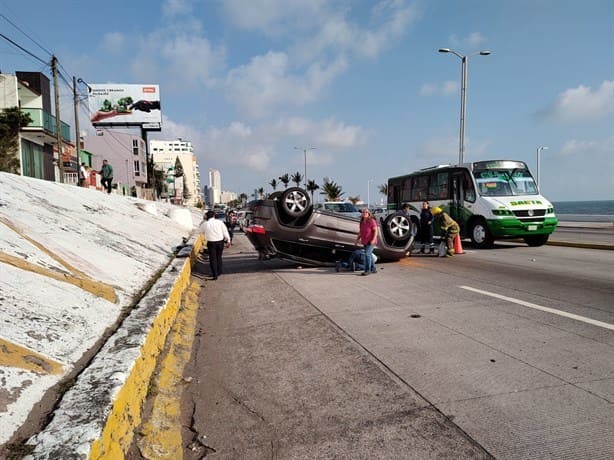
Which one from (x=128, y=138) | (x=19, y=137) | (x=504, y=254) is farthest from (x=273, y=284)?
(x=128, y=138)

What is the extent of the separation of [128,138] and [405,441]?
70544 millimetres

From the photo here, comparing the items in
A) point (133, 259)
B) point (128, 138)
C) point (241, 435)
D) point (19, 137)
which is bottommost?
point (241, 435)

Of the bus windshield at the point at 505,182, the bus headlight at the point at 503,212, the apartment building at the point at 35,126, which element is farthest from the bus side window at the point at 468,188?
the apartment building at the point at 35,126

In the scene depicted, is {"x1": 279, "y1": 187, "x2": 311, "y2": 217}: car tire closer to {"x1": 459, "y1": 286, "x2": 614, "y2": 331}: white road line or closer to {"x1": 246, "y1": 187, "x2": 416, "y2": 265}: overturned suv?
{"x1": 246, "y1": 187, "x2": 416, "y2": 265}: overturned suv

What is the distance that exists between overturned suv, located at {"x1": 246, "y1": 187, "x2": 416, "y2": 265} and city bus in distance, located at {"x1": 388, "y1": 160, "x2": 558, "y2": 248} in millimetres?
5349

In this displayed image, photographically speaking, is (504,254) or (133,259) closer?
(133,259)

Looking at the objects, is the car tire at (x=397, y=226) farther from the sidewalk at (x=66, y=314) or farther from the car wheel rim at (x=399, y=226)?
the sidewalk at (x=66, y=314)

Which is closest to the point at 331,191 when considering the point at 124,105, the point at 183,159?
the point at 124,105

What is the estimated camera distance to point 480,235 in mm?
14414

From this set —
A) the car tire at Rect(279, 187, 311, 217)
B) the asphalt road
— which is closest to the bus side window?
the asphalt road

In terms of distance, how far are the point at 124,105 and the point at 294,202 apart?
179ft

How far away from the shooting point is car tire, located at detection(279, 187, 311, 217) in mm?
9496

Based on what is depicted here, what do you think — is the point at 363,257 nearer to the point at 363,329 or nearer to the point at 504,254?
the point at 363,329

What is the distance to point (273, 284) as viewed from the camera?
8836mm
